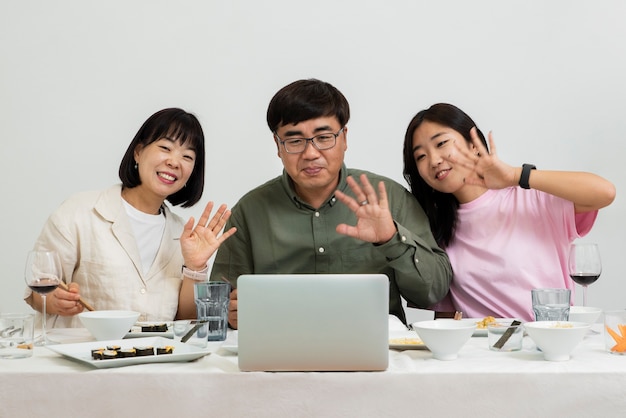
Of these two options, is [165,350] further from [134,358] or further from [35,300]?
[35,300]

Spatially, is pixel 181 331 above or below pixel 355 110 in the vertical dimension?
below

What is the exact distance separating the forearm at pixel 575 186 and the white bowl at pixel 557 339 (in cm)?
84

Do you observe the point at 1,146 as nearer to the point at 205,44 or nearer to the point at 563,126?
the point at 205,44

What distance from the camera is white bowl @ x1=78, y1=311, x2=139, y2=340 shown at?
155cm

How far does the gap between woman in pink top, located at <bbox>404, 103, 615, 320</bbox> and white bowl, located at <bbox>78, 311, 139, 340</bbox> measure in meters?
1.08

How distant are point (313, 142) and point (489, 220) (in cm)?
64

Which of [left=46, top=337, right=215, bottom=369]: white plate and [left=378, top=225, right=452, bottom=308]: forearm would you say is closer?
[left=46, top=337, right=215, bottom=369]: white plate

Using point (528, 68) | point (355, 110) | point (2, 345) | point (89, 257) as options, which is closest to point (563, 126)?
point (528, 68)

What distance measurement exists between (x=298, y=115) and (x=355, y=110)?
1268 millimetres

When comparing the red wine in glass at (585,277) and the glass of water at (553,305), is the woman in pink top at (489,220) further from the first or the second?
the glass of water at (553,305)

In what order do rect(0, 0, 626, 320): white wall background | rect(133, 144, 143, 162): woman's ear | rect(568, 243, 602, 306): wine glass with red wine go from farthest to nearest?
1. rect(0, 0, 626, 320): white wall background
2. rect(133, 144, 143, 162): woman's ear
3. rect(568, 243, 602, 306): wine glass with red wine

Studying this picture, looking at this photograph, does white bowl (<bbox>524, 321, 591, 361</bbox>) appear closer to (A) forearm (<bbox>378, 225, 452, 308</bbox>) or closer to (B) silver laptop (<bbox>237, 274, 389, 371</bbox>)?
(B) silver laptop (<bbox>237, 274, 389, 371</bbox>)

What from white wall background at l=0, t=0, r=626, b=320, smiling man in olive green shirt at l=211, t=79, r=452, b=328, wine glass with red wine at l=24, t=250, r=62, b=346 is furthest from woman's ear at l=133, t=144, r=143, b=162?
white wall background at l=0, t=0, r=626, b=320

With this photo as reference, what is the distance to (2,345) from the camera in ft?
4.56
